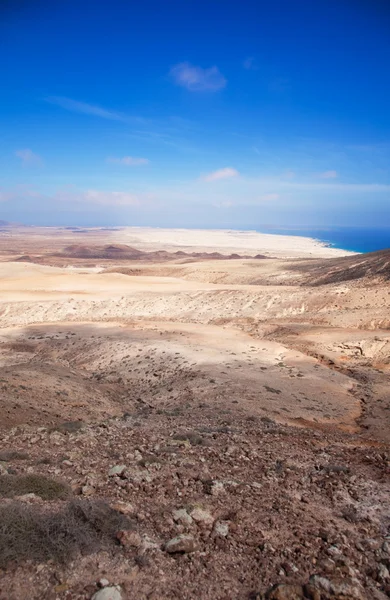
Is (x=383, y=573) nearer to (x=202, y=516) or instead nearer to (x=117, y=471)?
(x=202, y=516)

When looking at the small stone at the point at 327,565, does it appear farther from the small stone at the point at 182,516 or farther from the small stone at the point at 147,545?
the small stone at the point at 147,545

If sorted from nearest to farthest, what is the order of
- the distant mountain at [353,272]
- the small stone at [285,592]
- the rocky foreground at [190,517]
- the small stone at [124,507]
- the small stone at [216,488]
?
the small stone at [285,592], the rocky foreground at [190,517], the small stone at [124,507], the small stone at [216,488], the distant mountain at [353,272]

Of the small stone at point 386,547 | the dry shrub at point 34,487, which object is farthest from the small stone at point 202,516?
the small stone at point 386,547

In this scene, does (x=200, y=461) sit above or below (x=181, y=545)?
below

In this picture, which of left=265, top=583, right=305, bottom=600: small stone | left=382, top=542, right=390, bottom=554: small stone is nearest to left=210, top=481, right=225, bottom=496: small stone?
left=265, top=583, right=305, bottom=600: small stone

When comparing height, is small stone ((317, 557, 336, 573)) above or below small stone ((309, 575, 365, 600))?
below

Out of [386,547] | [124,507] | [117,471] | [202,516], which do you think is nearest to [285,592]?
[202,516]

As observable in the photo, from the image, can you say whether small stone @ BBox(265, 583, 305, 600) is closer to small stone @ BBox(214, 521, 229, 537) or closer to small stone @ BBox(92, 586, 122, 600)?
small stone @ BBox(214, 521, 229, 537)
